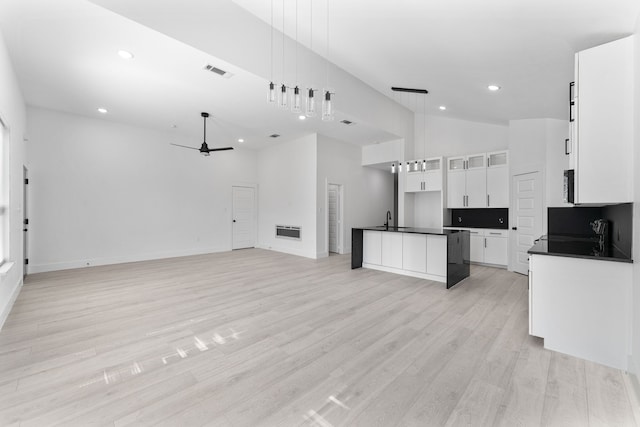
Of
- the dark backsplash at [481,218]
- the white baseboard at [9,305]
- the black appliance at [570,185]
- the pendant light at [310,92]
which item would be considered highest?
the pendant light at [310,92]

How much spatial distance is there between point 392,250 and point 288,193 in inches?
143

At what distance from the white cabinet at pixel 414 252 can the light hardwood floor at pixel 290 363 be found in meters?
0.84

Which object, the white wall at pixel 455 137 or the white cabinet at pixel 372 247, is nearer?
the white cabinet at pixel 372 247

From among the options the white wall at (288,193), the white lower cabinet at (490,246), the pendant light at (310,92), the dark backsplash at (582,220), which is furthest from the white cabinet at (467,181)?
the pendant light at (310,92)

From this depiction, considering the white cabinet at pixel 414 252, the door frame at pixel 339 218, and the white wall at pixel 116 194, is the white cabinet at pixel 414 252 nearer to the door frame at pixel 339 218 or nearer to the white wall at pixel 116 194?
the door frame at pixel 339 218

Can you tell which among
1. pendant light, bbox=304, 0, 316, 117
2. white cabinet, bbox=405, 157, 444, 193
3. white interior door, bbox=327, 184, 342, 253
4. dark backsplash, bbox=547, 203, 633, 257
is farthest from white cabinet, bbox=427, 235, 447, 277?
white interior door, bbox=327, 184, 342, 253

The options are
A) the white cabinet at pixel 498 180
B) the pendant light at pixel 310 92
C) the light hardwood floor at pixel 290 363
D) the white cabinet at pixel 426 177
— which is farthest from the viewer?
the white cabinet at pixel 426 177

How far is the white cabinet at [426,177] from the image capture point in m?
6.80

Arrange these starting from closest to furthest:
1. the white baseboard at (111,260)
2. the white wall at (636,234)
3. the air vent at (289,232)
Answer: the white wall at (636,234)
the white baseboard at (111,260)
the air vent at (289,232)

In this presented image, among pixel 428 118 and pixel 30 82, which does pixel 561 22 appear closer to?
pixel 428 118

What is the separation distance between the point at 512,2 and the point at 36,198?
789cm

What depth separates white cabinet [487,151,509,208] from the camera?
5852 millimetres

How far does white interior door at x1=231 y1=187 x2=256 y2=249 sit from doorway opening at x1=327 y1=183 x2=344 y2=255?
8.33 ft

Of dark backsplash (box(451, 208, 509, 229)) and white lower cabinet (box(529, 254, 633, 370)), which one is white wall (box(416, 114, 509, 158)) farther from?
white lower cabinet (box(529, 254, 633, 370))
